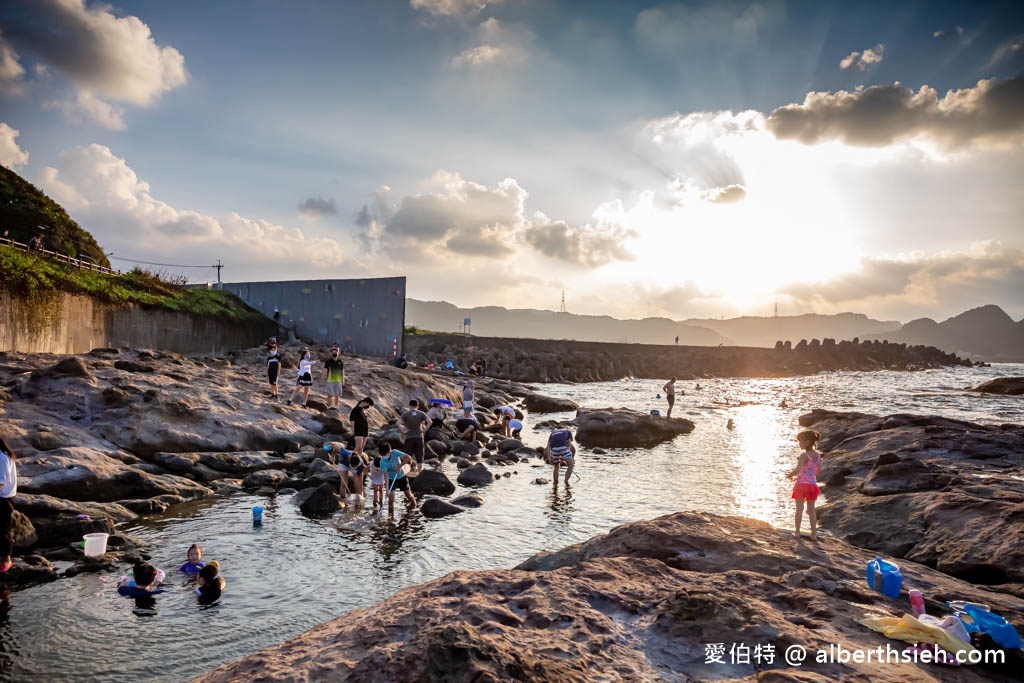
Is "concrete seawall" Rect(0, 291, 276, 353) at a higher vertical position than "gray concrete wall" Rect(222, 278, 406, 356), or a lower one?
lower

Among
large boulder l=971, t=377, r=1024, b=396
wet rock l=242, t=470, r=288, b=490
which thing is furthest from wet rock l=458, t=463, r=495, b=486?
large boulder l=971, t=377, r=1024, b=396

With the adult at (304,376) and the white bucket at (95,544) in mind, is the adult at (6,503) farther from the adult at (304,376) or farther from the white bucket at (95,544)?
the adult at (304,376)

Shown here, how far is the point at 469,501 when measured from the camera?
13172 mm

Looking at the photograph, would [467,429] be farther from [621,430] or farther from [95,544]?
[95,544]

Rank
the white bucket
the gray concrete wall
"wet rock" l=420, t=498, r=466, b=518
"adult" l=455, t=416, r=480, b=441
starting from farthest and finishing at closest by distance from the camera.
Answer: the gray concrete wall, "adult" l=455, t=416, r=480, b=441, "wet rock" l=420, t=498, r=466, b=518, the white bucket

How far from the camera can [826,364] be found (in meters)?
90.6

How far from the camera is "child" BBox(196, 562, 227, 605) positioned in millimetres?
7742

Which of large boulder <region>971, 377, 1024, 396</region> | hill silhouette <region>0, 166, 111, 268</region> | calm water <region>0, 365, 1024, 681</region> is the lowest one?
calm water <region>0, 365, 1024, 681</region>

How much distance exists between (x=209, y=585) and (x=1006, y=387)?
2700 inches

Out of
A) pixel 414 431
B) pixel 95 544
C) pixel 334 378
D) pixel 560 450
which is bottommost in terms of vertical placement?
pixel 95 544

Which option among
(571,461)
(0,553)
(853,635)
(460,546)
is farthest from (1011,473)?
(0,553)

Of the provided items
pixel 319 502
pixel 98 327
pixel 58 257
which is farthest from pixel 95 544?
Result: pixel 58 257

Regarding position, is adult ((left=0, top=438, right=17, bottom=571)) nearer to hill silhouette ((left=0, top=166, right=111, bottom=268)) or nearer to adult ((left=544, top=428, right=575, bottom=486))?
adult ((left=544, top=428, right=575, bottom=486))

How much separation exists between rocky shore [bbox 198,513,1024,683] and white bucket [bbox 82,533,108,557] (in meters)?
5.68
